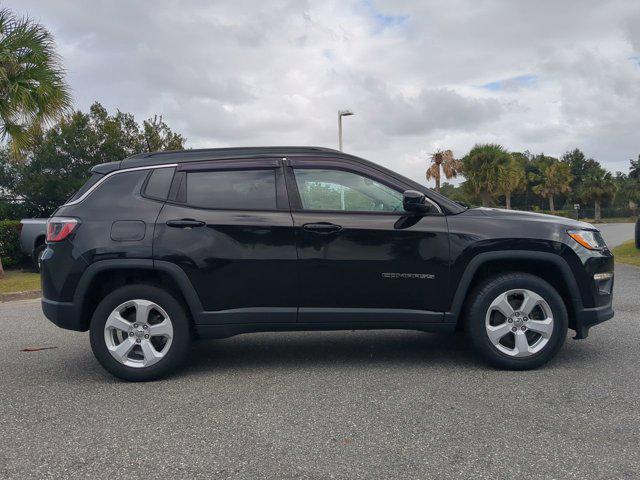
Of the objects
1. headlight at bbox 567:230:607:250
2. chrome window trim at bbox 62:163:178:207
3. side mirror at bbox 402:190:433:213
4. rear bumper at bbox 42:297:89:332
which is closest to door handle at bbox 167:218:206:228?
chrome window trim at bbox 62:163:178:207

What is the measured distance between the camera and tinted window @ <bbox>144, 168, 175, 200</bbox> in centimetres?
447

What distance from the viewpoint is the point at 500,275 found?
446 cm

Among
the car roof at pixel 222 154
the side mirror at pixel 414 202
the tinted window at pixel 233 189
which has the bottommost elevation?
the side mirror at pixel 414 202

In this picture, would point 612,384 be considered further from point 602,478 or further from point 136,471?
point 136,471

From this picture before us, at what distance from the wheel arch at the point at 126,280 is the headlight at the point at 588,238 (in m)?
3.04

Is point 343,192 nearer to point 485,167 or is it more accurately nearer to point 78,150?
point 78,150

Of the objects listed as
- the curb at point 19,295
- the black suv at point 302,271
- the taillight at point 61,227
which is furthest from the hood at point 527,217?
the curb at point 19,295

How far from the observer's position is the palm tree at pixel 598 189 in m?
62.4

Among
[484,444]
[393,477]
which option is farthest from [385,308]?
[393,477]

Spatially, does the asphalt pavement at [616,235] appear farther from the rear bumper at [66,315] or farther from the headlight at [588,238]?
the rear bumper at [66,315]

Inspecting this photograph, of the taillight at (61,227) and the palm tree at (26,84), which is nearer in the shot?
the taillight at (61,227)

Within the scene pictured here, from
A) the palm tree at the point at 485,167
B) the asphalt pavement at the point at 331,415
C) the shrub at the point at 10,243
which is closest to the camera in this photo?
the asphalt pavement at the point at 331,415

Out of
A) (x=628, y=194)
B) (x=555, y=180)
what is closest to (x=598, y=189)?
(x=555, y=180)

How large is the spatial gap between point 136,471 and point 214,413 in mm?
838
